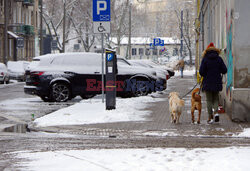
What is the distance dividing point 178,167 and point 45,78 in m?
12.5

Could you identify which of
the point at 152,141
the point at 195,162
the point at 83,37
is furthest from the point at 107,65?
the point at 83,37

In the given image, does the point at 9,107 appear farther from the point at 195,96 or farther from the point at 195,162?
the point at 195,162

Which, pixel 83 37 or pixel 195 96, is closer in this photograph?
pixel 195 96

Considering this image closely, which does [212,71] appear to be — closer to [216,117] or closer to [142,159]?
[216,117]

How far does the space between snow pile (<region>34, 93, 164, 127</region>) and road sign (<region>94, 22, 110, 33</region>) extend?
212cm

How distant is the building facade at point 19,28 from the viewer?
56250mm

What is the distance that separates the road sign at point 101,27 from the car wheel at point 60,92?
11.3 feet

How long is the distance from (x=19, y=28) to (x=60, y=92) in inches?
1738

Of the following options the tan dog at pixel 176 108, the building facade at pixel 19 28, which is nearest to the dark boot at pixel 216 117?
the tan dog at pixel 176 108

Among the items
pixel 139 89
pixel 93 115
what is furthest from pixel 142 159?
pixel 139 89

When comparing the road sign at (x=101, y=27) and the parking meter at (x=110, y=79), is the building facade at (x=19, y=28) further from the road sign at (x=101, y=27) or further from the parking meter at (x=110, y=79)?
the parking meter at (x=110, y=79)

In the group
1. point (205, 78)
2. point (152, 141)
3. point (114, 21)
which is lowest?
point (152, 141)

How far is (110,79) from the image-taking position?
14.8 meters

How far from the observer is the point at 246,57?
12.5 meters
